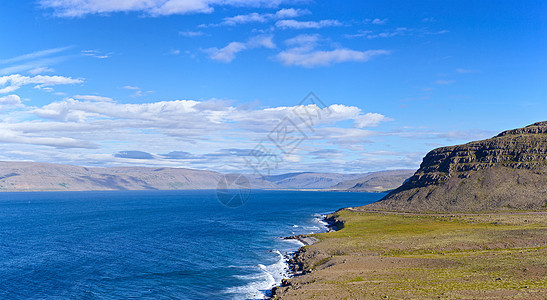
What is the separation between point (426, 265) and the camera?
72.0 metres

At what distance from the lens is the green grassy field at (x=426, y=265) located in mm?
54250

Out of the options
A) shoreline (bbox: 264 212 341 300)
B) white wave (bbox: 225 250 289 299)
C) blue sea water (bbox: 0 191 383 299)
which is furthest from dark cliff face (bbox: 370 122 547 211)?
white wave (bbox: 225 250 289 299)

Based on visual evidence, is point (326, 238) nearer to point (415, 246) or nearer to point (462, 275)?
point (415, 246)

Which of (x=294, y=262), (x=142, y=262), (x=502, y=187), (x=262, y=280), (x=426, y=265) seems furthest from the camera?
(x=502, y=187)

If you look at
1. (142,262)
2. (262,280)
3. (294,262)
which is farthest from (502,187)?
(142,262)

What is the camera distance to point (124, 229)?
6073 inches

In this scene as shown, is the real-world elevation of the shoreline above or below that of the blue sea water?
below

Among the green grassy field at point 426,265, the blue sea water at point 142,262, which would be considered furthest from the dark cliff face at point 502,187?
the blue sea water at point 142,262

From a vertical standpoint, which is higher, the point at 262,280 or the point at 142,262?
the point at 142,262

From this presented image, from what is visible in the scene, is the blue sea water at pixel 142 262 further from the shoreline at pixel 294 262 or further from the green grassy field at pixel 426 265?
the green grassy field at pixel 426 265

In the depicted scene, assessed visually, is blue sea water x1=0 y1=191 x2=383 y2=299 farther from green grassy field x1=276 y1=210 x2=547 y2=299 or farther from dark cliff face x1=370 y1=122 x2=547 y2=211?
dark cliff face x1=370 y1=122 x2=547 y2=211

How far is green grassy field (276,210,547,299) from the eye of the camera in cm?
5425

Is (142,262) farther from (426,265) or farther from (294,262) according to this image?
(426,265)

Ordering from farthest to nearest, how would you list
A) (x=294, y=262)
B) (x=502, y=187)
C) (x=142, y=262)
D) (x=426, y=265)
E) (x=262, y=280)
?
(x=502, y=187) → (x=142, y=262) → (x=294, y=262) → (x=262, y=280) → (x=426, y=265)
